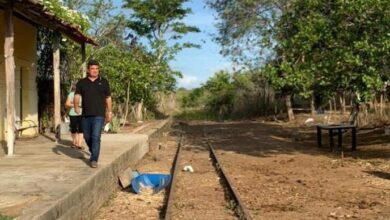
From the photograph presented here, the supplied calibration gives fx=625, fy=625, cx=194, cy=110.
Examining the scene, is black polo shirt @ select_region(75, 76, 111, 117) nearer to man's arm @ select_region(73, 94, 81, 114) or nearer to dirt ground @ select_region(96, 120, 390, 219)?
man's arm @ select_region(73, 94, 81, 114)

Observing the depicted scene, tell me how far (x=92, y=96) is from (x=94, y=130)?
574mm

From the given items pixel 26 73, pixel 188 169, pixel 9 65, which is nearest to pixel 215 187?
pixel 188 169

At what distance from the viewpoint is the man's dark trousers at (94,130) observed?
1045 cm

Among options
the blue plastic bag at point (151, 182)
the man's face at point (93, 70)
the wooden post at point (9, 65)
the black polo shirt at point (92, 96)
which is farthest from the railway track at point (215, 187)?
the wooden post at point (9, 65)

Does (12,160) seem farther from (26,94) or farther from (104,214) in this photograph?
(26,94)

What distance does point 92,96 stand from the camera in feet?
34.6

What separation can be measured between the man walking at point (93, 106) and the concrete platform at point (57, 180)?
422 mm

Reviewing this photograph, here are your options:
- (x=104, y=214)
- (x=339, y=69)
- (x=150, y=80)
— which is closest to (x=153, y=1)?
(x=150, y=80)

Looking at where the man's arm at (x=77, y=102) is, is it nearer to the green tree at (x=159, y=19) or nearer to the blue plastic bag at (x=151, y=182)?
the blue plastic bag at (x=151, y=182)

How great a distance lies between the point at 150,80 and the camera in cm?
2619

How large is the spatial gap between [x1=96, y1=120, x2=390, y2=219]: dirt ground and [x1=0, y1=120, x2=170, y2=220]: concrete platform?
48 centimetres

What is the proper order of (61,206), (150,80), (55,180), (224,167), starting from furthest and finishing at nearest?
(150,80)
(224,167)
(55,180)
(61,206)

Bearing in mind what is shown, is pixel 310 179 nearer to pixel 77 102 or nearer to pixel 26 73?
pixel 77 102

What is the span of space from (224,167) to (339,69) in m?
3.66
